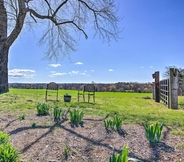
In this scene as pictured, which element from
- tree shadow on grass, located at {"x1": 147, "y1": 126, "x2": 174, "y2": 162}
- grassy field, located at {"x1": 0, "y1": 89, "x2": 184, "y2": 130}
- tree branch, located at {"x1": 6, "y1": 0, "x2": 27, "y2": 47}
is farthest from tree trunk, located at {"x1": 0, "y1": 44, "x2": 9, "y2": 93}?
tree shadow on grass, located at {"x1": 147, "y1": 126, "x2": 174, "y2": 162}

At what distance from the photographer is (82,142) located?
2.41 metres

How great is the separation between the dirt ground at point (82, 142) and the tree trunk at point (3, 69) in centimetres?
581

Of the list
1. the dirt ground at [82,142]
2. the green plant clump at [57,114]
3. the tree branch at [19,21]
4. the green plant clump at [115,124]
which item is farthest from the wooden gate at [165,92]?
the tree branch at [19,21]

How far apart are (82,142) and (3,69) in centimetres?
751

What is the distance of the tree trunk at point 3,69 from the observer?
27.8 ft

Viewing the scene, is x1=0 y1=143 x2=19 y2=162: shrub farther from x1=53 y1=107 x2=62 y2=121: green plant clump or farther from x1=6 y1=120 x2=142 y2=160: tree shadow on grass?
x1=53 y1=107 x2=62 y2=121: green plant clump

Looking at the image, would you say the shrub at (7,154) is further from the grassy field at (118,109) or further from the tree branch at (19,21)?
the tree branch at (19,21)

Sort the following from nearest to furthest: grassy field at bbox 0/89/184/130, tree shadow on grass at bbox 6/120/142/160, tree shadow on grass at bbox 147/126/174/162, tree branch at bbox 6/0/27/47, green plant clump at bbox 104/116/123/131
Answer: tree shadow on grass at bbox 147/126/174/162 < tree shadow on grass at bbox 6/120/142/160 < green plant clump at bbox 104/116/123/131 < grassy field at bbox 0/89/184/130 < tree branch at bbox 6/0/27/47

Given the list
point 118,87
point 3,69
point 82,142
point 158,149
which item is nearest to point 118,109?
point 82,142

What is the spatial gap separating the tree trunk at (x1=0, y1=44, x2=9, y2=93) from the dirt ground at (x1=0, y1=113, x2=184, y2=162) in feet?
19.1

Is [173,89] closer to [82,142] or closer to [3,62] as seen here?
[82,142]

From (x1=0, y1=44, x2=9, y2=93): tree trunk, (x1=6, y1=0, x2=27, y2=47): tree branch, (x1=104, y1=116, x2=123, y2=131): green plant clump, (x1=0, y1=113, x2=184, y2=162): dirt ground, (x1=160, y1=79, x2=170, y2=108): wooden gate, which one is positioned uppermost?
(x1=6, y1=0, x2=27, y2=47): tree branch

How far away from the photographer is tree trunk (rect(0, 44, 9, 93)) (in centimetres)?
847

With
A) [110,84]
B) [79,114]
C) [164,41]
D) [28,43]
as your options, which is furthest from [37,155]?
[110,84]
